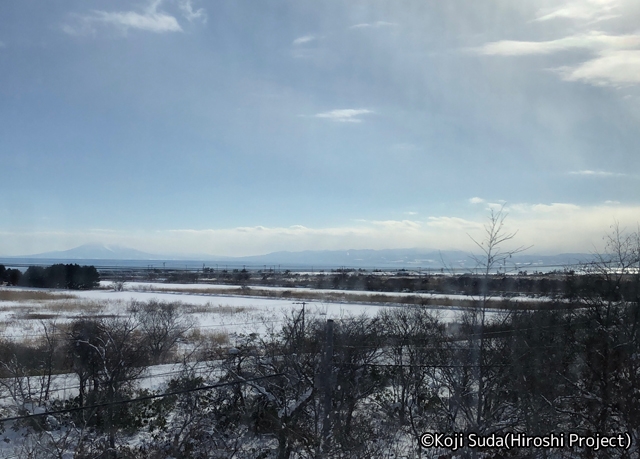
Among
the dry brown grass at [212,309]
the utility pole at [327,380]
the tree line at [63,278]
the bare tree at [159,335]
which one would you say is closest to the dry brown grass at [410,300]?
the dry brown grass at [212,309]

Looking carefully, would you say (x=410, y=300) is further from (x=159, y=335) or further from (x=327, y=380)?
(x=327, y=380)

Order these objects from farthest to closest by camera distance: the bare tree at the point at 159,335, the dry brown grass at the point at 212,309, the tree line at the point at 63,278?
the tree line at the point at 63,278, the dry brown grass at the point at 212,309, the bare tree at the point at 159,335

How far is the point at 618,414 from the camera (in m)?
10.2

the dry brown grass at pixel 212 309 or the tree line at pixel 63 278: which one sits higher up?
the tree line at pixel 63 278

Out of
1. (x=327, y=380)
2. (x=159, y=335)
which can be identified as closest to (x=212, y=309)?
(x=159, y=335)

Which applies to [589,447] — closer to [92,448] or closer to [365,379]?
[365,379]

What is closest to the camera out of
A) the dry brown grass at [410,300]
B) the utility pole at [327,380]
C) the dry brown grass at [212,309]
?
the utility pole at [327,380]

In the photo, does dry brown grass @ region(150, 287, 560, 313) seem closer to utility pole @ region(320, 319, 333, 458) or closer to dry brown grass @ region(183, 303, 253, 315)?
dry brown grass @ region(183, 303, 253, 315)

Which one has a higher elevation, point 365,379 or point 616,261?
point 616,261

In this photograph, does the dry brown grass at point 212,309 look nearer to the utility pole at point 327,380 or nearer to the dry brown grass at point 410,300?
the dry brown grass at point 410,300

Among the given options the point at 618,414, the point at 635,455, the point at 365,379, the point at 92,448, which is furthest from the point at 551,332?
the point at 92,448

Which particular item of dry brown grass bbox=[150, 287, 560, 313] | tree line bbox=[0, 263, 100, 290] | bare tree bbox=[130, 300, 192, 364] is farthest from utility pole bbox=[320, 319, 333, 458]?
tree line bbox=[0, 263, 100, 290]

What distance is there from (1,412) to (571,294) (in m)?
14.9

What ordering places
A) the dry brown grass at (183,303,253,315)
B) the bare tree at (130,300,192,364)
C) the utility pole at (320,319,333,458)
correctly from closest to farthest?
the utility pole at (320,319,333,458)
the bare tree at (130,300,192,364)
the dry brown grass at (183,303,253,315)
